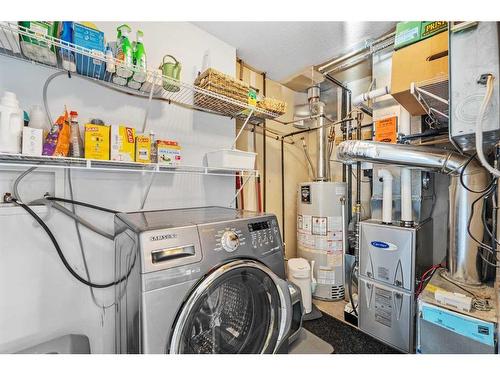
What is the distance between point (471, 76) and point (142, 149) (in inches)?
64.0

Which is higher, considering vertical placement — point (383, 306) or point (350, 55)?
point (350, 55)

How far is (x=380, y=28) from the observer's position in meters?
1.80

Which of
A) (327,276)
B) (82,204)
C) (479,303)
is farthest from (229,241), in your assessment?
(327,276)

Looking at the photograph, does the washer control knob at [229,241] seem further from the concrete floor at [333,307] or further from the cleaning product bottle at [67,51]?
the concrete floor at [333,307]

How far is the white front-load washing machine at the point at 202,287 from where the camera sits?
0.78 metres

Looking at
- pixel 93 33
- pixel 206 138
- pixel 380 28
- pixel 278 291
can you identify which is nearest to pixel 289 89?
pixel 380 28

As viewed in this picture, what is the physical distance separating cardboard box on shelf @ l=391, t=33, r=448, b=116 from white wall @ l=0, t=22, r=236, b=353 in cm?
146

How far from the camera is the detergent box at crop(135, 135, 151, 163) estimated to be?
1.21 m

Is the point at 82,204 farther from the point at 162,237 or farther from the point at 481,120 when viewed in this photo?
the point at 481,120

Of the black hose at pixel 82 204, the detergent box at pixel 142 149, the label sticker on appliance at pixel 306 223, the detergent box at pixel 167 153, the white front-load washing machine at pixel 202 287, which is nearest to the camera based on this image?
the white front-load washing machine at pixel 202 287

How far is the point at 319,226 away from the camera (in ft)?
7.61

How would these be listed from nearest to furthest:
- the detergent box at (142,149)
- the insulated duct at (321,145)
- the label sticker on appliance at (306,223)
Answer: the detergent box at (142,149), the label sticker on appliance at (306,223), the insulated duct at (321,145)

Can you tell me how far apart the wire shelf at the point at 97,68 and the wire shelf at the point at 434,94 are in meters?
1.00

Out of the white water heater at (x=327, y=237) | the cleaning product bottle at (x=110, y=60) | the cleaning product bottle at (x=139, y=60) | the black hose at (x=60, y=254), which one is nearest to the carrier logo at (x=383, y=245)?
the white water heater at (x=327, y=237)
